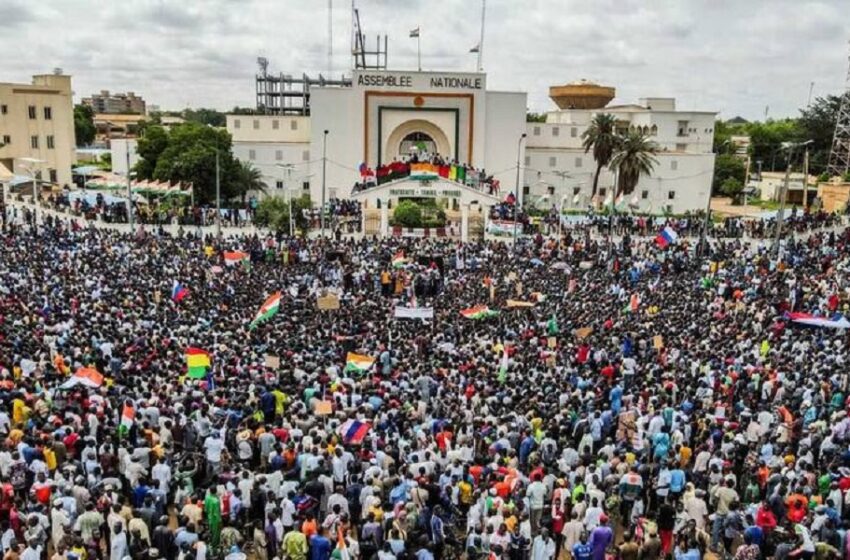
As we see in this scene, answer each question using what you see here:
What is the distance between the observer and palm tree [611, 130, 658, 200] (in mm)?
51375

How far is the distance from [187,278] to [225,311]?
4336mm

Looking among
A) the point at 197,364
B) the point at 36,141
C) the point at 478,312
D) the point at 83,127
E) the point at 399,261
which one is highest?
the point at 83,127

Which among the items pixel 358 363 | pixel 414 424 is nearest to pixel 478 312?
pixel 358 363

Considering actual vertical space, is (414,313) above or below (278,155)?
below

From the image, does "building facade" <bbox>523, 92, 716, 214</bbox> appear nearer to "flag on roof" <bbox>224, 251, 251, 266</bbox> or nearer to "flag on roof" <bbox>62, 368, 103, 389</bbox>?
"flag on roof" <bbox>224, 251, 251, 266</bbox>

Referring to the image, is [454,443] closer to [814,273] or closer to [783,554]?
[783,554]

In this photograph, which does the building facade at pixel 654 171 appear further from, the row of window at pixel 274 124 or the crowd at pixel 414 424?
the crowd at pixel 414 424

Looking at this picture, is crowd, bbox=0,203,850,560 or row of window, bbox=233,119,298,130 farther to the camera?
row of window, bbox=233,119,298,130

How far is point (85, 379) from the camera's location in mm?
15055

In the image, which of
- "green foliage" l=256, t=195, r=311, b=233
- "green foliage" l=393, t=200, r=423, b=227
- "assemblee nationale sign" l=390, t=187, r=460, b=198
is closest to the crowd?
"assemblee nationale sign" l=390, t=187, r=460, b=198

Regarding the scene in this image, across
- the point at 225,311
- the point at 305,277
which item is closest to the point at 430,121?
the point at 305,277

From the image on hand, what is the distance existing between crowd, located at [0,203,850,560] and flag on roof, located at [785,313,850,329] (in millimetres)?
298

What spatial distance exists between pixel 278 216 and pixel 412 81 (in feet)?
50.2

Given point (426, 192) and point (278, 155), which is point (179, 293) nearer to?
point (426, 192)
